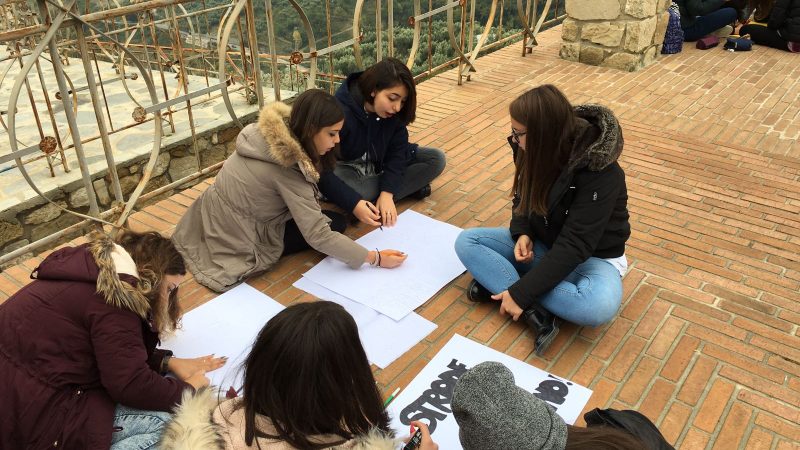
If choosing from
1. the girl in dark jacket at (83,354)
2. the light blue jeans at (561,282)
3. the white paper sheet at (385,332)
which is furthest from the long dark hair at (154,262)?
the light blue jeans at (561,282)

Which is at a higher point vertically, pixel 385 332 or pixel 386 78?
pixel 386 78

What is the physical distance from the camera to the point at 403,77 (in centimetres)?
289

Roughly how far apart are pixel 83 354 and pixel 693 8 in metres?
6.09

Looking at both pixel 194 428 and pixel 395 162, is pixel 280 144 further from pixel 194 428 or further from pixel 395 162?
pixel 194 428

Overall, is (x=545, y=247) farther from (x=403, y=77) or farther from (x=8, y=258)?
(x=8, y=258)

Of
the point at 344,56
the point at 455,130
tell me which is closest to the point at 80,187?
the point at 455,130

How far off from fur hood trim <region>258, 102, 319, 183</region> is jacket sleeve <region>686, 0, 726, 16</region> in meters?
4.93

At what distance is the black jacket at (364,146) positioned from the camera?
3.02 meters

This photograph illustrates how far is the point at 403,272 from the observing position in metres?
2.79

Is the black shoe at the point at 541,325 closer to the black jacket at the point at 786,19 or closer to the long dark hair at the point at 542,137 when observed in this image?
the long dark hair at the point at 542,137

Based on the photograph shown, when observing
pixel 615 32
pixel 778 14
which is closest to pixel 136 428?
pixel 615 32

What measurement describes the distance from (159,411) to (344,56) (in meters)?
9.33

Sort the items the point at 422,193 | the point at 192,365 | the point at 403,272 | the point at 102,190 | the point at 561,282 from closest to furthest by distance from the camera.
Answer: the point at 192,365 < the point at 561,282 < the point at 403,272 < the point at 422,193 < the point at 102,190

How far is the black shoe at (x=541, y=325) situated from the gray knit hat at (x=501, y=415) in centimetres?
110
